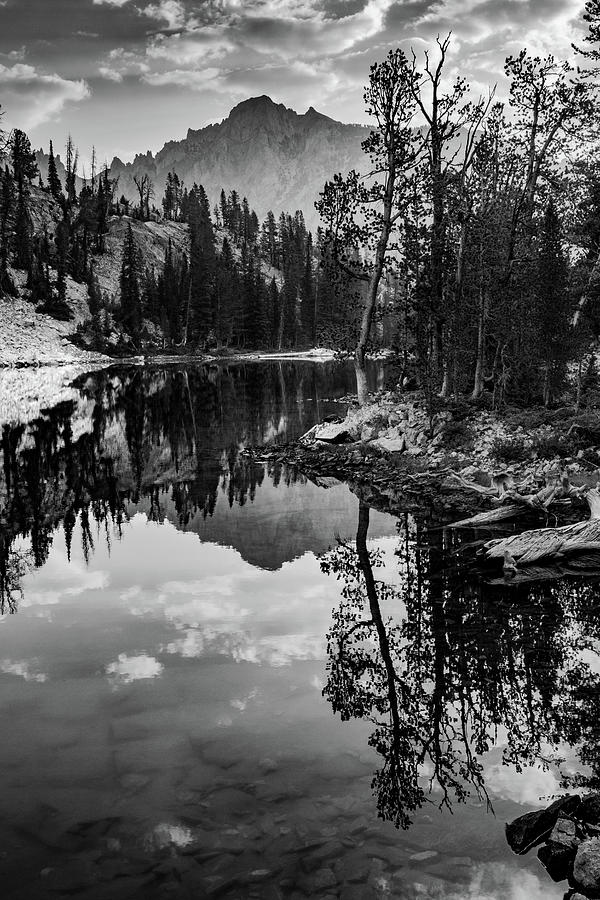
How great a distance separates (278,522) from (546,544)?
6.91m

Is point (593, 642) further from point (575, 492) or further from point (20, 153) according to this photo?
point (20, 153)

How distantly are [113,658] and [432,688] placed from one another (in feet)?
15.5

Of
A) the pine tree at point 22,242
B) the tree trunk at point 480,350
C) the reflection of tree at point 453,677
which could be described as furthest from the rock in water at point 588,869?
the pine tree at point 22,242

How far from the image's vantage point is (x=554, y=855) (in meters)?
5.66

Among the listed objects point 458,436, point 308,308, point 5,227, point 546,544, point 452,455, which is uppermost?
point 5,227

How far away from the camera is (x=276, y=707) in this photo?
27.5 feet

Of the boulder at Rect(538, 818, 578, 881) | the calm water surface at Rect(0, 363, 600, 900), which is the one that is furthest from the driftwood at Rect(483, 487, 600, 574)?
the boulder at Rect(538, 818, 578, 881)

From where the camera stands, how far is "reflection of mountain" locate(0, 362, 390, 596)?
16.7 meters

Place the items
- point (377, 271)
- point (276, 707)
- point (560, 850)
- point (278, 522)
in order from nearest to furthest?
point (560, 850) < point (276, 707) < point (278, 522) < point (377, 271)

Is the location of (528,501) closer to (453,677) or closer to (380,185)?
(453,677)

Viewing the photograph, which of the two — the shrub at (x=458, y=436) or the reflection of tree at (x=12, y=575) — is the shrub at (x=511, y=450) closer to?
the shrub at (x=458, y=436)

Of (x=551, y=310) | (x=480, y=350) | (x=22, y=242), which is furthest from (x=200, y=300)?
(x=480, y=350)

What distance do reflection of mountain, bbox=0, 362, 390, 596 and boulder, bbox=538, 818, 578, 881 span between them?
893cm

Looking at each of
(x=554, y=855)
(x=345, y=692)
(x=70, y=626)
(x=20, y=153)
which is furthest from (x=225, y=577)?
(x=20, y=153)
